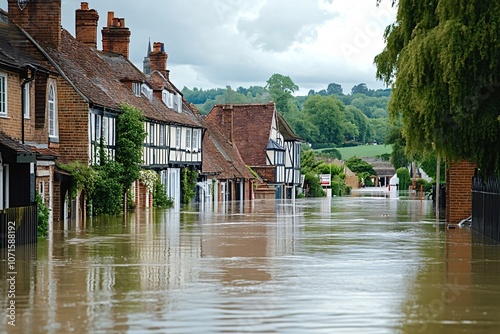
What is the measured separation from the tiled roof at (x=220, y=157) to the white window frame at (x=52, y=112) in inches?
1029

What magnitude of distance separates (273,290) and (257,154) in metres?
68.8

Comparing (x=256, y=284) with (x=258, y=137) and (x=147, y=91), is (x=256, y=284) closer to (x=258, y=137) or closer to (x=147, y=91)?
(x=147, y=91)

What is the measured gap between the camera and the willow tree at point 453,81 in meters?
22.5

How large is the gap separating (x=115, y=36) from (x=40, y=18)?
16.4 metres

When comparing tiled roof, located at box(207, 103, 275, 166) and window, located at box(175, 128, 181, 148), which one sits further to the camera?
tiled roof, located at box(207, 103, 275, 166)

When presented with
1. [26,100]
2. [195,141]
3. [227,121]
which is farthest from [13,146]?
[227,121]

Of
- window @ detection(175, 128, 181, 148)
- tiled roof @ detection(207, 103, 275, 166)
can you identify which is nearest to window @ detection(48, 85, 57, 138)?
window @ detection(175, 128, 181, 148)

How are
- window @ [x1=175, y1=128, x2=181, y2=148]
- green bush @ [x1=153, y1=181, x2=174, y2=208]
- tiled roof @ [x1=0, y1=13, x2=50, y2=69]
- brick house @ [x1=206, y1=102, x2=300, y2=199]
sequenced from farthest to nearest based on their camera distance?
brick house @ [x1=206, y1=102, x2=300, y2=199] < window @ [x1=175, y1=128, x2=181, y2=148] < green bush @ [x1=153, y1=181, x2=174, y2=208] < tiled roof @ [x1=0, y1=13, x2=50, y2=69]

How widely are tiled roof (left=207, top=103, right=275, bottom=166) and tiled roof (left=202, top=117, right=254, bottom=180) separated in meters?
4.50

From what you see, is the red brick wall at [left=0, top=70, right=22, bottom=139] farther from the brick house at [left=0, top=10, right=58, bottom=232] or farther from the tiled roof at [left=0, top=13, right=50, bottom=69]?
the tiled roof at [left=0, top=13, right=50, bottom=69]

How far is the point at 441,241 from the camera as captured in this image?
27.0 metres

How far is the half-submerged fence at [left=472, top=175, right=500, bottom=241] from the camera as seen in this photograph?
2616cm

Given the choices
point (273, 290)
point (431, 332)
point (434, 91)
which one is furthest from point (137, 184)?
point (431, 332)

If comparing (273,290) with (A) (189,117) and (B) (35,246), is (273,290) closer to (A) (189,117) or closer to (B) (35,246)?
(B) (35,246)
